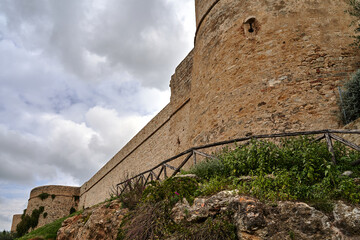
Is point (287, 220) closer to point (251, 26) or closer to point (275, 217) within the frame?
point (275, 217)

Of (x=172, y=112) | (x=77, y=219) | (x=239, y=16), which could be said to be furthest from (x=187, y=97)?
(x=77, y=219)

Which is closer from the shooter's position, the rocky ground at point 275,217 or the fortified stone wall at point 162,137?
the rocky ground at point 275,217

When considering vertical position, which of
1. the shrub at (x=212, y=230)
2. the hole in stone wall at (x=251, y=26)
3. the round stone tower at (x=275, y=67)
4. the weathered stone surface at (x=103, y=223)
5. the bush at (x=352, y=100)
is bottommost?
the shrub at (x=212, y=230)

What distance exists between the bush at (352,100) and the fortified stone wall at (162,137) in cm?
431

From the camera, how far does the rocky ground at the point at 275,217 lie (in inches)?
111

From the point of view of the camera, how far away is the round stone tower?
5.73m

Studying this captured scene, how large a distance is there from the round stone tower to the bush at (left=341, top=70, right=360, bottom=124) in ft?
0.60

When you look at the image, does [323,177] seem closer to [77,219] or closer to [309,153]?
[309,153]

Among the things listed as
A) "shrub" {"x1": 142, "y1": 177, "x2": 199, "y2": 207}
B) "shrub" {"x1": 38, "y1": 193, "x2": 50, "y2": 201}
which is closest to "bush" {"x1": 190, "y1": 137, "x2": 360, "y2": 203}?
"shrub" {"x1": 142, "y1": 177, "x2": 199, "y2": 207}

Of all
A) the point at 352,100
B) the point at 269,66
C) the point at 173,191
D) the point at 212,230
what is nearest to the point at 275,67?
the point at 269,66

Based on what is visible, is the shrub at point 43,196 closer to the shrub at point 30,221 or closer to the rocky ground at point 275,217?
the shrub at point 30,221

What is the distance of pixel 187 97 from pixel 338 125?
579cm

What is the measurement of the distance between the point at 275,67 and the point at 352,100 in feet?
5.41

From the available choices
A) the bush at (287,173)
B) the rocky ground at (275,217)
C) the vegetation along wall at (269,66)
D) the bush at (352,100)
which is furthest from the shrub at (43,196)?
the bush at (352,100)
